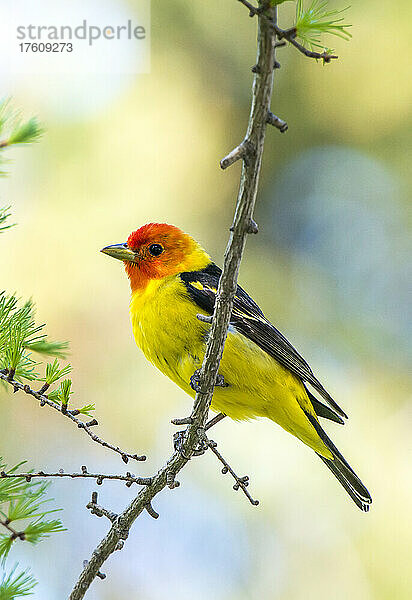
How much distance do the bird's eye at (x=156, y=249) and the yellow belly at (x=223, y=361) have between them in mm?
190

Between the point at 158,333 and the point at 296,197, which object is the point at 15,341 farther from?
the point at 296,197

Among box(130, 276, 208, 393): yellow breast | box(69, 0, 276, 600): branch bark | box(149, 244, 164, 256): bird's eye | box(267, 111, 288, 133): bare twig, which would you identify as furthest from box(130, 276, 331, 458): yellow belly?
box(267, 111, 288, 133): bare twig

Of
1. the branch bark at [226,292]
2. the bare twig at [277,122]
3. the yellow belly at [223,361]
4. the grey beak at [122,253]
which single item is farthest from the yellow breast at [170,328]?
the bare twig at [277,122]

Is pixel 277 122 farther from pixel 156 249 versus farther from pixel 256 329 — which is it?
pixel 156 249

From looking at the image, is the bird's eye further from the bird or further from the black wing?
the black wing

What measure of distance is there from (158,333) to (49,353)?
A: 942 mm

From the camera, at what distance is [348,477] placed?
3041 mm

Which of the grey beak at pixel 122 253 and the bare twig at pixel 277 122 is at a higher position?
the grey beak at pixel 122 253

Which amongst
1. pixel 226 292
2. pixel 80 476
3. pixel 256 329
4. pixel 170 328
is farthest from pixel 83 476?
pixel 256 329

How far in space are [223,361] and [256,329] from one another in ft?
0.65

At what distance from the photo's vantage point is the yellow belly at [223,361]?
2.64 m

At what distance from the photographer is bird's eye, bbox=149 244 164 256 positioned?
122 inches

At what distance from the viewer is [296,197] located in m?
5.40

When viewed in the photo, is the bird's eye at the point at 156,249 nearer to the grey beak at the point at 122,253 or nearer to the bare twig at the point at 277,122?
the grey beak at the point at 122,253
